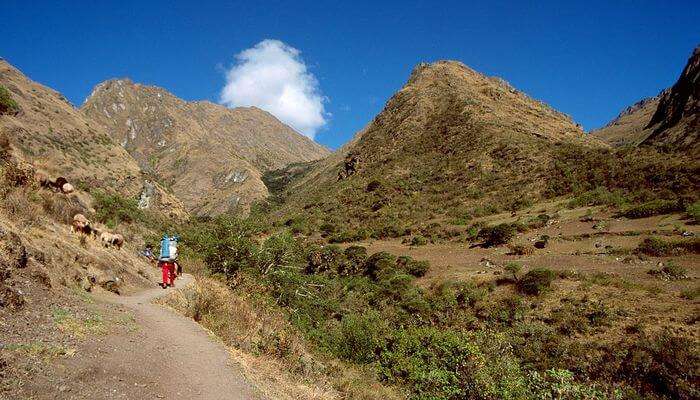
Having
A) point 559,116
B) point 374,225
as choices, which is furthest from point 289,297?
point 559,116

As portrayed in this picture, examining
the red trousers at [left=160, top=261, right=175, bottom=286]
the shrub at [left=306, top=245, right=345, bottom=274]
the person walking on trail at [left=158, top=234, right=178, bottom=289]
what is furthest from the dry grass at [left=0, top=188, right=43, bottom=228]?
the shrub at [left=306, top=245, right=345, bottom=274]

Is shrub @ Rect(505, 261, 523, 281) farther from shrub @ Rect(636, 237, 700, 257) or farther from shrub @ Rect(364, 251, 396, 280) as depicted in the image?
shrub @ Rect(364, 251, 396, 280)

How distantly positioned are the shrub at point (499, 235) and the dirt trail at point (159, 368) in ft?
106

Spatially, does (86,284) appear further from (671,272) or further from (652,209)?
(652,209)

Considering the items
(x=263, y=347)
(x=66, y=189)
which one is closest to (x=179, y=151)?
(x=66, y=189)

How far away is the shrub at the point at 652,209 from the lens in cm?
2995

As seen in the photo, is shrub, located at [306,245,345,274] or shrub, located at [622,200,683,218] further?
shrub, located at [306,245,345,274]

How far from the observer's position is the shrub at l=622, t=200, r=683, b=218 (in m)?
30.0

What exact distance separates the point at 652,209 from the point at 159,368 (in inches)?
1433

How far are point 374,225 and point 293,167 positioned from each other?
13385 centimetres

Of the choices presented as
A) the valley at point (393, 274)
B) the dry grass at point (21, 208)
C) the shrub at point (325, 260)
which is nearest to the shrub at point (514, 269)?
the valley at point (393, 274)

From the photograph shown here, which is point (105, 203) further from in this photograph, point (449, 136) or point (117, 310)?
point (449, 136)

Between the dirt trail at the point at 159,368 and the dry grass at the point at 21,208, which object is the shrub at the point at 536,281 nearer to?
the dirt trail at the point at 159,368

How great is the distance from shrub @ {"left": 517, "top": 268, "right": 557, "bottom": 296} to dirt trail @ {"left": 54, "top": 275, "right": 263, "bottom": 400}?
21.0 m
